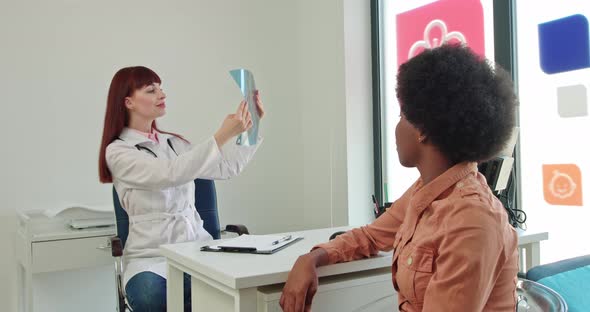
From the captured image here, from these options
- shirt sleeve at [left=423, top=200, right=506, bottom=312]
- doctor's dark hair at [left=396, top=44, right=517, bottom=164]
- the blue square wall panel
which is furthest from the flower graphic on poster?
shirt sleeve at [left=423, top=200, right=506, bottom=312]

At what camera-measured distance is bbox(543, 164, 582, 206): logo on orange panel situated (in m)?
2.15

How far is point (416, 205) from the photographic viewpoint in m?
1.01

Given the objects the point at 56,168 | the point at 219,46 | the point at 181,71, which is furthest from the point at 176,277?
the point at 219,46

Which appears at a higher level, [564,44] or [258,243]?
[564,44]

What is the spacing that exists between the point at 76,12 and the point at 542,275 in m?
2.59

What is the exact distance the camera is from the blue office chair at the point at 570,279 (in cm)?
116

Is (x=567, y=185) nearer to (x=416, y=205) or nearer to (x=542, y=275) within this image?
(x=542, y=275)

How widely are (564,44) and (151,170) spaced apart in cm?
178

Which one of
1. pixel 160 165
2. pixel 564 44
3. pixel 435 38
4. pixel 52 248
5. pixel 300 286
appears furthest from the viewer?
pixel 435 38

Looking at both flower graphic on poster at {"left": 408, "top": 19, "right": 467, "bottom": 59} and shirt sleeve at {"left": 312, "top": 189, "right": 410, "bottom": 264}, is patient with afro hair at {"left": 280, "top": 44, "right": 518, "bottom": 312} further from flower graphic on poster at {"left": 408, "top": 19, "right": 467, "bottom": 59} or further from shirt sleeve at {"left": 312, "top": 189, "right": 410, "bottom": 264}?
flower graphic on poster at {"left": 408, "top": 19, "right": 467, "bottom": 59}

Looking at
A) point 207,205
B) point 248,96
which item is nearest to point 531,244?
point 248,96

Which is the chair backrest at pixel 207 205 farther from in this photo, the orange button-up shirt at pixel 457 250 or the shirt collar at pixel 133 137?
the orange button-up shirt at pixel 457 250

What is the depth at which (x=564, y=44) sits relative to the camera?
2.17 m

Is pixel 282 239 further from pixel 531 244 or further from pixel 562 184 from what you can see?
pixel 562 184
